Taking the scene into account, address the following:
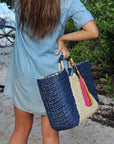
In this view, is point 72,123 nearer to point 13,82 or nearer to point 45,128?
point 45,128

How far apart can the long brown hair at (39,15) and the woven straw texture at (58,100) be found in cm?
28

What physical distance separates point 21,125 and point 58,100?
16.7 inches

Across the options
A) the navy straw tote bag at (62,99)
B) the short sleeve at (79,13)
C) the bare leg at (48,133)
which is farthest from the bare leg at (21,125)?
the short sleeve at (79,13)

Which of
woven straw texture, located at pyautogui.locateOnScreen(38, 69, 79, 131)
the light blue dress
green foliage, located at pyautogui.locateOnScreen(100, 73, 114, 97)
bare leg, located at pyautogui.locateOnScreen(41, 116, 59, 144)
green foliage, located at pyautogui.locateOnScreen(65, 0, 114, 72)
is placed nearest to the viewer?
woven straw texture, located at pyautogui.locateOnScreen(38, 69, 79, 131)

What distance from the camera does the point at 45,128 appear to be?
1763 millimetres

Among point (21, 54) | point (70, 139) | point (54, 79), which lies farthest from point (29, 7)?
point (70, 139)

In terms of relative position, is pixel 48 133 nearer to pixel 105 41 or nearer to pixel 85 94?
pixel 85 94

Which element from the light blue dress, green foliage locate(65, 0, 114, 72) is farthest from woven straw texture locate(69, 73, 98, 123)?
green foliage locate(65, 0, 114, 72)

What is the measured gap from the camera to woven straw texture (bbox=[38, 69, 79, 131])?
1503 mm

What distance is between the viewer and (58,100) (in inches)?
59.9

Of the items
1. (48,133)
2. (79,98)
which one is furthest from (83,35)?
(48,133)

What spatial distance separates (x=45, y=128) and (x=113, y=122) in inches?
79.8

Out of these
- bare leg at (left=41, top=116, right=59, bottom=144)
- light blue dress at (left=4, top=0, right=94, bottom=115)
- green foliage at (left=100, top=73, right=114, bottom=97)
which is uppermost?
light blue dress at (left=4, top=0, right=94, bottom=115)

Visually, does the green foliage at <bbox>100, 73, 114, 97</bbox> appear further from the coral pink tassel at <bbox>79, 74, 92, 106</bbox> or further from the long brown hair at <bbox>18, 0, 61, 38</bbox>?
the long brown hair at <bbox>18, 0, 61, 38</bbox>
